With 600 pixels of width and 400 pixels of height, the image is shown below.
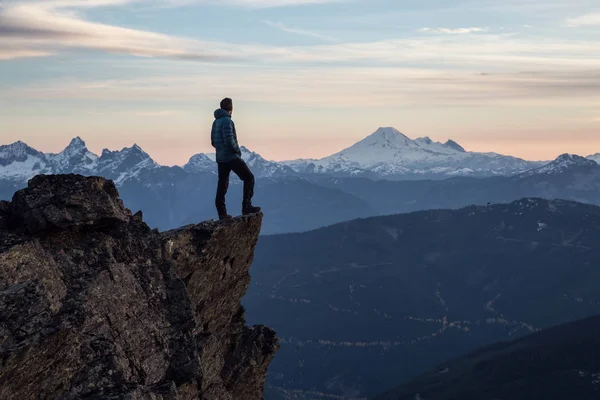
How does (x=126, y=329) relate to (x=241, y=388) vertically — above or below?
above

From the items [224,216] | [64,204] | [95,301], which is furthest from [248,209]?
[95,301]

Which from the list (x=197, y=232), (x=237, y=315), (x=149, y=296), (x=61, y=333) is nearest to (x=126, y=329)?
(x=149, y=296)

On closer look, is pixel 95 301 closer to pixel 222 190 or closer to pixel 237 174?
pixel 237 174

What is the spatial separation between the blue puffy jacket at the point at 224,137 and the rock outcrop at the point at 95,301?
5.50 meters

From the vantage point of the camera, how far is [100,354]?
2500 centimetres

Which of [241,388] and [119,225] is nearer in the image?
[119,225]

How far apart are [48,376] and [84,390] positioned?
1324 mm

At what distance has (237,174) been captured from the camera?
4278 centimetres

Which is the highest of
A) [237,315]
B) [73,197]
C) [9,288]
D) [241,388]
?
[73,197]

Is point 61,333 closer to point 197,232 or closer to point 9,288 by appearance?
point 9,288

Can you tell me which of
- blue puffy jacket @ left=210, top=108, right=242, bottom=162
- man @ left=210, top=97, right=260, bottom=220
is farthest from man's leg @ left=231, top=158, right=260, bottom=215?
blue puffy jacket @ left=210, top=108, right=242, bottom=162

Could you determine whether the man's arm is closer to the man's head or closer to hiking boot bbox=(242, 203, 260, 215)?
the man's head

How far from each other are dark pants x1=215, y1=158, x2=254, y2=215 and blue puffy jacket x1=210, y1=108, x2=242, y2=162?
19.6 inches

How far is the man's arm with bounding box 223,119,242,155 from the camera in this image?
39.9 metres
